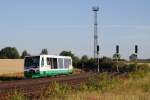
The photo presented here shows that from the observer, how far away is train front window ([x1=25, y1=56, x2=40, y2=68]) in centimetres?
5284

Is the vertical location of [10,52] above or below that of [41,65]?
above

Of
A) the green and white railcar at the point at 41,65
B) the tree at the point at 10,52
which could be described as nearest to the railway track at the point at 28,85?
the green and white railcar at the point at 41,65

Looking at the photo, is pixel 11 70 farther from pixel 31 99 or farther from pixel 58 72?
pixel 31 99

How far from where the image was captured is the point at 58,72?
5841cm

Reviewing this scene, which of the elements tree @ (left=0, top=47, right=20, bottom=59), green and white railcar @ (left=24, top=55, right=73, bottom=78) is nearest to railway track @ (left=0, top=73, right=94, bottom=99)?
green and white railcar @ (left=24, top=55, right=73, bottom=78)

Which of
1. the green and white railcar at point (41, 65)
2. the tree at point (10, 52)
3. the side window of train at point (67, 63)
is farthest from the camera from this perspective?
the tree at point (10, 52)

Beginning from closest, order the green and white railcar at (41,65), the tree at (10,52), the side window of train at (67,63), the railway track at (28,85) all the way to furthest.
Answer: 1. the railway track at (28,85)
2. the green and white railcar at (41,65)
3. the side window of train at (67,63)
4. the tree at (10,52)

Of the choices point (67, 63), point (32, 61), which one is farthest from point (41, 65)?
point (67, 63)

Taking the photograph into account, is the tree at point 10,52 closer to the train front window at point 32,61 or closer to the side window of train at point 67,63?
the side window of train at point 67,63

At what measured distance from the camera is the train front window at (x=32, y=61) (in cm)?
5284

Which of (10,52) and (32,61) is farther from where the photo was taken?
(10,52)

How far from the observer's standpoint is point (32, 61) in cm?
5328

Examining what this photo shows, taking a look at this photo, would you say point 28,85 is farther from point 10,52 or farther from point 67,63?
point 10,52

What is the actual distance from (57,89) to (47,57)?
30658 mm
